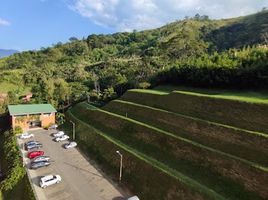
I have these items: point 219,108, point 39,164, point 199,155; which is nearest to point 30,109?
point 39,164

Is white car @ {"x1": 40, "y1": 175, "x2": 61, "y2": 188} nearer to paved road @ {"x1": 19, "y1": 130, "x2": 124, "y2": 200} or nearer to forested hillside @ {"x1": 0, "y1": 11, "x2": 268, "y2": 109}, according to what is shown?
paved road @ {"x1": 19, "y1": 130, "x2": 124, "y2": 200}

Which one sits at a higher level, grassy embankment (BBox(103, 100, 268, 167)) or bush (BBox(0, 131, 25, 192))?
grassy embankment (BBox(103, 100, 268, 167))

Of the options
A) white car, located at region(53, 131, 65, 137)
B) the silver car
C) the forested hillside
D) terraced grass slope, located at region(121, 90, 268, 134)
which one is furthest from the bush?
the forested hillside

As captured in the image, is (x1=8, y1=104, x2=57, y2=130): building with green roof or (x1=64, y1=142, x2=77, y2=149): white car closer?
(x1=64, y1=142, x2=77, y2=149): white car

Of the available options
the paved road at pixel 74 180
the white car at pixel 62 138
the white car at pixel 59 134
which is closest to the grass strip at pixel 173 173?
the paved road at pixel 74 180

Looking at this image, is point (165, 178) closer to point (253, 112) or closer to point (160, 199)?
point (160, 199)

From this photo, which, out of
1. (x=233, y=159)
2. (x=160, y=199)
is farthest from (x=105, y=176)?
(x=233, y=159)

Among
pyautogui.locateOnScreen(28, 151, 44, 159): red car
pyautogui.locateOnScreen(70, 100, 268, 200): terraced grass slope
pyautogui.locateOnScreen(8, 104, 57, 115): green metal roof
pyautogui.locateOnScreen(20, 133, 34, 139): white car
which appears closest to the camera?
pyautogui.locateOnScreen(70, 100, 268, 200): terraced grass slope
